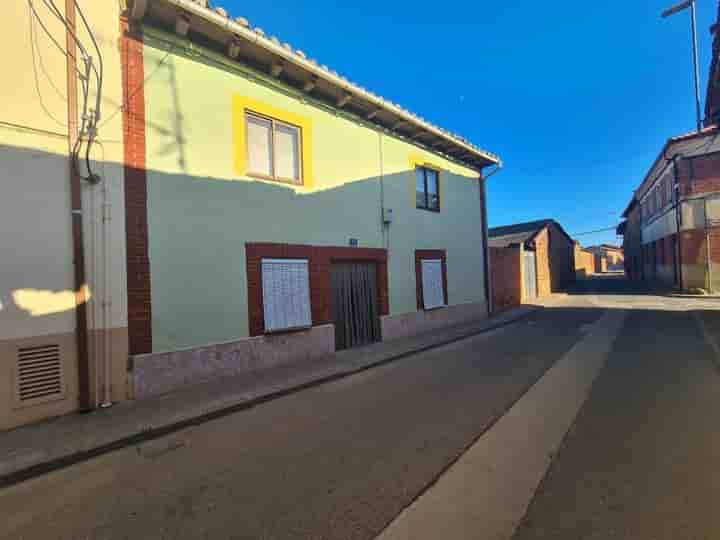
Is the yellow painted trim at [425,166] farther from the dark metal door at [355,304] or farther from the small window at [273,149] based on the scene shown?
the small window at [273,149]

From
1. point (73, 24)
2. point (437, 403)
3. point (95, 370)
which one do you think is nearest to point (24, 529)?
point (95, 370)

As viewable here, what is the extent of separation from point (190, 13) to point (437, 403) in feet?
23.1

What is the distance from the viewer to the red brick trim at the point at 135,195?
504 cm

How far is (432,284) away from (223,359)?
6717 millimetres

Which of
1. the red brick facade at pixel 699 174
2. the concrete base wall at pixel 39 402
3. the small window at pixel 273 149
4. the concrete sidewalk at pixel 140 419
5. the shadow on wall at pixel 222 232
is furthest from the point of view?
the red brick facade at pixel 699 174

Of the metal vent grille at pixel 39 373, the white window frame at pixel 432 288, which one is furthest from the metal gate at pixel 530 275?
the metal vent grille at pixel 39 373

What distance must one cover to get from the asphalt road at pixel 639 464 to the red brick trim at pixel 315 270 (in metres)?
4.97

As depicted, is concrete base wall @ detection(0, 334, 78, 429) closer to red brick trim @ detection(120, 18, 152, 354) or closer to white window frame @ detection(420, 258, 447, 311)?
red brick trim @ detection(120, 18, 152, 354)

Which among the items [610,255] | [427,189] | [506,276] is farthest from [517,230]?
[610,255]

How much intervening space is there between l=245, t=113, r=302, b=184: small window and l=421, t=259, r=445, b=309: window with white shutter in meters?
4.99

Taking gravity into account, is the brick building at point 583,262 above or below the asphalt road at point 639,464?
above

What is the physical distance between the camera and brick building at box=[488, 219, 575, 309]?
596 inches

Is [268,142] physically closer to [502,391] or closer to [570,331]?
[502,391]

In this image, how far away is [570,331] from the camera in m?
9.94
